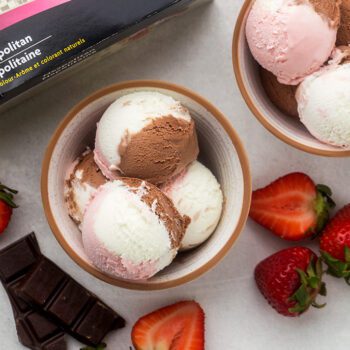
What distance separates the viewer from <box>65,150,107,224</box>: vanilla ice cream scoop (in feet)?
3.60

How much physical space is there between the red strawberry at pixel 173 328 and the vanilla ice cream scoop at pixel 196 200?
21 cm

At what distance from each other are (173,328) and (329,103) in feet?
1.79

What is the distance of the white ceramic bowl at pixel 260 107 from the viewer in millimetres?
1113

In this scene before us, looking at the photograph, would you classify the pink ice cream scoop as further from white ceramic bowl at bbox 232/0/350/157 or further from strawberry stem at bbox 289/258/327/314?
strawberry stem at bbox 289/258/327/314

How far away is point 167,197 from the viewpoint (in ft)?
3.45

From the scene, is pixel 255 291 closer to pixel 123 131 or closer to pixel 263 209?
pixel 263 209

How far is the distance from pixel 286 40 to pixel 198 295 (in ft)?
1.82

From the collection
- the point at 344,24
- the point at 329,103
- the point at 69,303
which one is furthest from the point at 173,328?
the point at 344,24

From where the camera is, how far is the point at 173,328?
127cm

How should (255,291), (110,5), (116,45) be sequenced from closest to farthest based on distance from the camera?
(110,5)
(116,45)
(255,291)

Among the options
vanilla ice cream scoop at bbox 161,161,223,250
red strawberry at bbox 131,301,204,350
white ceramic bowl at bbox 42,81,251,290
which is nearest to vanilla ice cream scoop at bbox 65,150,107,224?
white ceramic bowl at bbox 42,81,251,290

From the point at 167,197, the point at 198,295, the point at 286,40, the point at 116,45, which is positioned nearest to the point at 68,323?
the point at 198,295

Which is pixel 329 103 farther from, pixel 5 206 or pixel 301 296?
pixel 5 206

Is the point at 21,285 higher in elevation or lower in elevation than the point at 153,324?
higher
